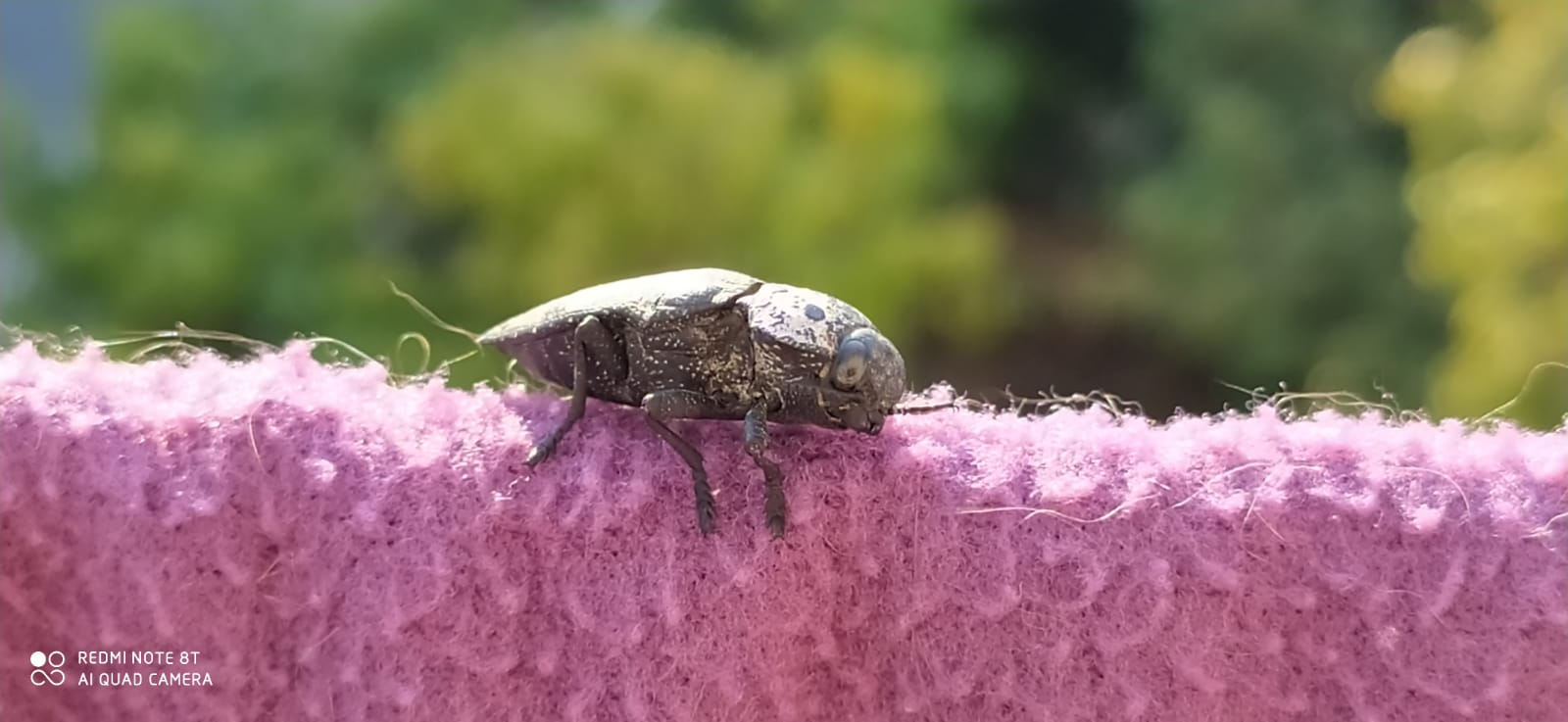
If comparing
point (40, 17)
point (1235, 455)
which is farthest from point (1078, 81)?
point (1235, 455)

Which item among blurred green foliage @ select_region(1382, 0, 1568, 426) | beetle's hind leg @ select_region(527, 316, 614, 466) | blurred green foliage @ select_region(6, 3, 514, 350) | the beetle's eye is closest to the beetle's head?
the beetle's eye

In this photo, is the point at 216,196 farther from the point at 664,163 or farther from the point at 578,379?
the point at 578,379

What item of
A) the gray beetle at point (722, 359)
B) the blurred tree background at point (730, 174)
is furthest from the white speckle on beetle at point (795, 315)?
the blurred tree background at point (730, 174)

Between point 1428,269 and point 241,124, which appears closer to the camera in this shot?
point 1428,269

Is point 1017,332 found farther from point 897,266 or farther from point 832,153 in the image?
point 832,153

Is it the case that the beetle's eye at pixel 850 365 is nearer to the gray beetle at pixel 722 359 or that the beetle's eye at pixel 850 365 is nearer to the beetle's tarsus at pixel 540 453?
the gray beetle at pixel 722 359
